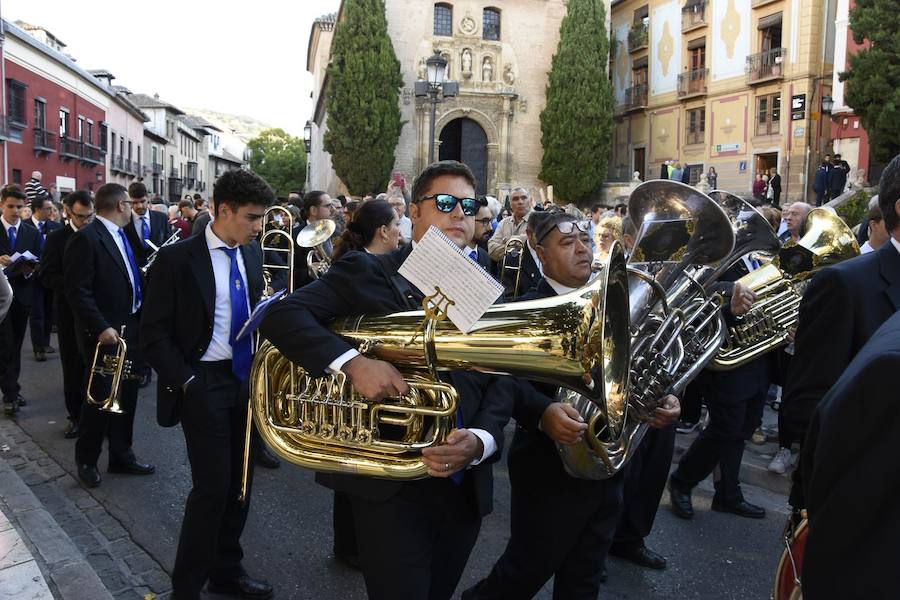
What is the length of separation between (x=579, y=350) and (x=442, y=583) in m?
1.03

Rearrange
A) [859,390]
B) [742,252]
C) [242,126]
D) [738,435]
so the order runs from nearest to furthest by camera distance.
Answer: [859,390], [742,252], [738,435], [242,126]

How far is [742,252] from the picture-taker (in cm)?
430

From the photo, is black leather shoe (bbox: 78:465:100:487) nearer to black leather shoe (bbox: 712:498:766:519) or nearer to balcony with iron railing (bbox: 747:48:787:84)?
black leather shoe (bbox: 712:498:766:519)

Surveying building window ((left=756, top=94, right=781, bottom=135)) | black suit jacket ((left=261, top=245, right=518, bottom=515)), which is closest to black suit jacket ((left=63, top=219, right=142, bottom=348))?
black suit jacket ((left=261, top=245, right=518, bottom=515))

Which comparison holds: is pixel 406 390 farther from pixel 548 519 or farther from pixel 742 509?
pixel 742 509

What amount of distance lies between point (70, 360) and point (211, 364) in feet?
10.9

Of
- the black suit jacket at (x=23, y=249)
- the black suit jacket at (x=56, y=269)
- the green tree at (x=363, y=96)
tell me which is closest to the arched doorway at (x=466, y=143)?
the green tree at (x=363, y=96)

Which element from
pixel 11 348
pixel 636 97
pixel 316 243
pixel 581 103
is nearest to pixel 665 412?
pixel 316 243

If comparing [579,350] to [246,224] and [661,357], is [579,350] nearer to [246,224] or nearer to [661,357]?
[661,357]

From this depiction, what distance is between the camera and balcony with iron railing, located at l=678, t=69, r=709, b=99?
3216cm

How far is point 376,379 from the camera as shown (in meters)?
2.24

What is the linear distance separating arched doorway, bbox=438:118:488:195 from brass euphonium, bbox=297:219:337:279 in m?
26.4

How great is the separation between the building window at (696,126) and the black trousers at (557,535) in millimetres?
32231

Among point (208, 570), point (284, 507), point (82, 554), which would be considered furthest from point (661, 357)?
point (82, 554)
